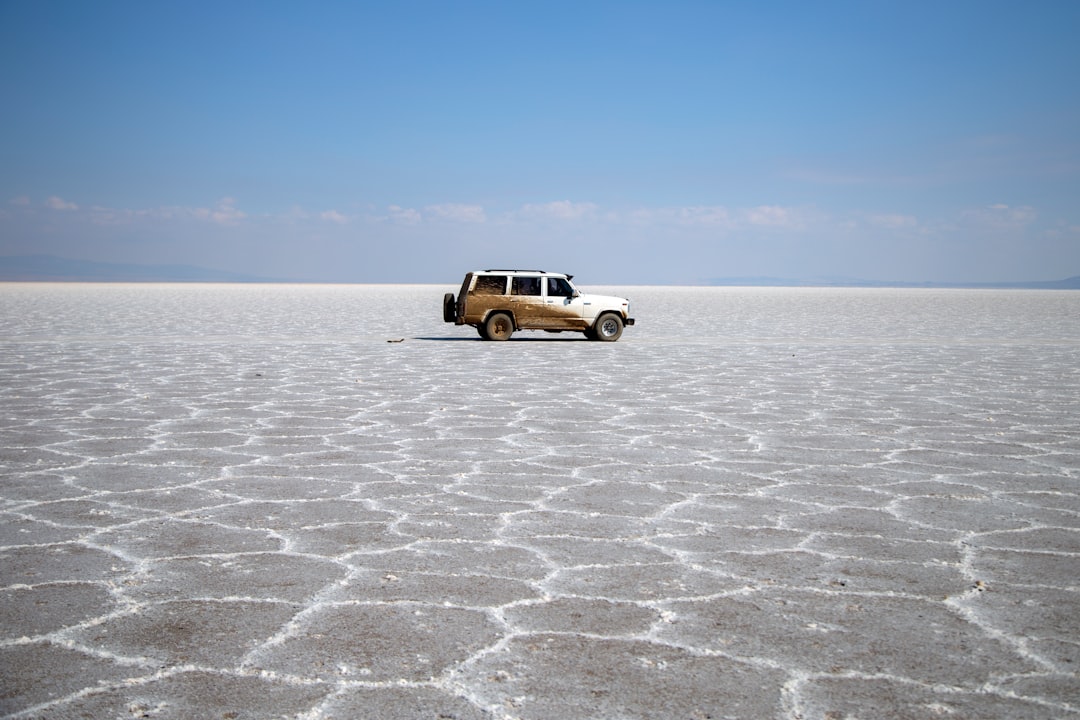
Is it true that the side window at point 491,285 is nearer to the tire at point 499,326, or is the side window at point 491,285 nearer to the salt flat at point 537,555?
the tire at point 499,326

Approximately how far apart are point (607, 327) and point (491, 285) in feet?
9.13

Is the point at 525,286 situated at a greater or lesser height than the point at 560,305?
greater

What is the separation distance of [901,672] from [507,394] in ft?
28.7

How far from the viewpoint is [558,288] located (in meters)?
21.7

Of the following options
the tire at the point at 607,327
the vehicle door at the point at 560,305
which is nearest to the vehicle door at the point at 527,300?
the vehicle door at the point at 560,305

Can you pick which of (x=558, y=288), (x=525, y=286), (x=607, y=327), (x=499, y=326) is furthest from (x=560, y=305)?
(x=499, y=326)

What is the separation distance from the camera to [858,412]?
10.7 m

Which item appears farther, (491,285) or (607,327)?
(607,327)

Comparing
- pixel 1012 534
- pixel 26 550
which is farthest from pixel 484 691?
pixel 1012 534

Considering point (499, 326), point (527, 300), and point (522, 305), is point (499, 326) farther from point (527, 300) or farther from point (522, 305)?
point (527, 300)

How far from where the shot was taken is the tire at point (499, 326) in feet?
71.1

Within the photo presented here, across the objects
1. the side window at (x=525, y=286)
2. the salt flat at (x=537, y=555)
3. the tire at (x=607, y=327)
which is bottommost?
the salt flat at (x=537, y=555)

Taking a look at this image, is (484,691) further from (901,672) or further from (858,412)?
(858,412)

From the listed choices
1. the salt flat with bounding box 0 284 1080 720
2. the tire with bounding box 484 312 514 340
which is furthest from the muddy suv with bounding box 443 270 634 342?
the salt flat with bounding box 0 284 1080 720
